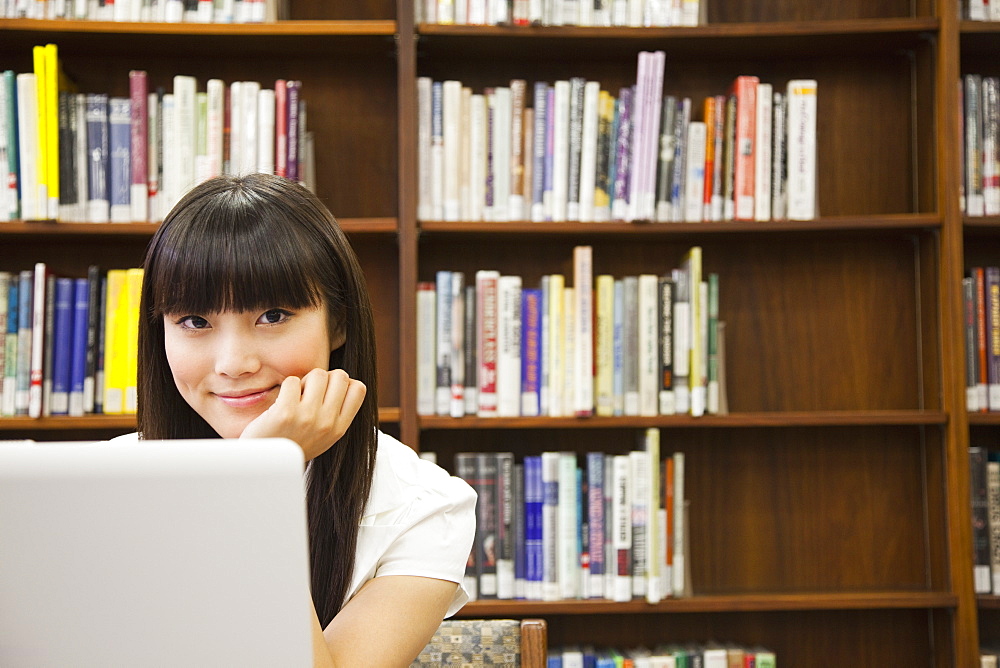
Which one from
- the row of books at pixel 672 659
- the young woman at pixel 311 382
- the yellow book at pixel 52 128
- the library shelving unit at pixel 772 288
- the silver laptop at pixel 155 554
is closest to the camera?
the silver laptop at pixel 155 554

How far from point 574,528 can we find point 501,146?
0.83 meters

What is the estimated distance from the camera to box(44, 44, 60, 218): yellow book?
1.86 meters

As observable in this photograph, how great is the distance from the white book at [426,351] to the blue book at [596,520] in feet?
1.20

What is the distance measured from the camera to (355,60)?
2150 mm

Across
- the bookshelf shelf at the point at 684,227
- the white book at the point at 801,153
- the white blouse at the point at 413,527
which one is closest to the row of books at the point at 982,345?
the bookshelf shelf at the point at 684,227

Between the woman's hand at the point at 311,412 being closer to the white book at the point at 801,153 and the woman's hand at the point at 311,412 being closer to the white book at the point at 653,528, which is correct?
the white book at the point at 653,528

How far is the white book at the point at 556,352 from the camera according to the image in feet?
6.29

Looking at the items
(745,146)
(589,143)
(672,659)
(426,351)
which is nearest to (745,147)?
(745,146)

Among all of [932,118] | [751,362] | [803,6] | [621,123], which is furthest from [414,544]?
[803,6]

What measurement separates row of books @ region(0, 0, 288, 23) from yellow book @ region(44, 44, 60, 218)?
0.33ft

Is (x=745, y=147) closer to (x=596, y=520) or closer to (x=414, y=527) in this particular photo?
(x=596, y=520)

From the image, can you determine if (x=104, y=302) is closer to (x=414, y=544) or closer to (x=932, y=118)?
(x=414, y=544)

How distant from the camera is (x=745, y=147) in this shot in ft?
6.37

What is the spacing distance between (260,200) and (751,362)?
5.00ft
